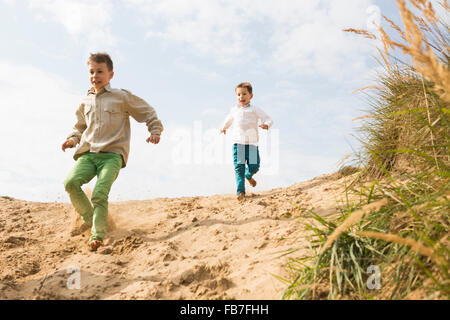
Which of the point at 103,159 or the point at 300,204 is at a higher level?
Answer: the point at 103,159

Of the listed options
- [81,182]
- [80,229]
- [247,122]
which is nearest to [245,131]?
[247,122]

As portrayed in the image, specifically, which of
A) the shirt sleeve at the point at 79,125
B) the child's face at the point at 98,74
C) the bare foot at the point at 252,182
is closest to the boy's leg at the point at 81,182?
the shirt sleeve at the point at 79,125

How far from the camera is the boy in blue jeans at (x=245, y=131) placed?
5.56 meters

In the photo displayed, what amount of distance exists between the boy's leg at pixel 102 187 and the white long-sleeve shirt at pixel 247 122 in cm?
209

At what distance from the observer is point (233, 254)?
3016 mm

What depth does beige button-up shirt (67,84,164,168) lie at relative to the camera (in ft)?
14.5

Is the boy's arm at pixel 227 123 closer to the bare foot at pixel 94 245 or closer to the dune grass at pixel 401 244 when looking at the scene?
the bare foot at pixel 94 245

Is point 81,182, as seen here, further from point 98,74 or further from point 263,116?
point 263,116

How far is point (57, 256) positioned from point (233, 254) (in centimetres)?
205

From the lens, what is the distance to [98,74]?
4496 mm

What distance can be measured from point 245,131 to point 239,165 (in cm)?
61
